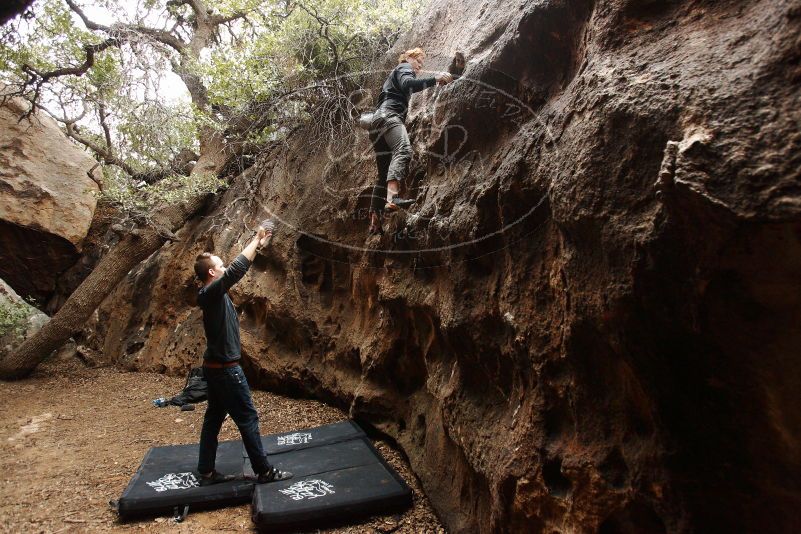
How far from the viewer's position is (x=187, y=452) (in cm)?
461

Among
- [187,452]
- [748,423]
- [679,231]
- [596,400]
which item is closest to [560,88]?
[679,231]

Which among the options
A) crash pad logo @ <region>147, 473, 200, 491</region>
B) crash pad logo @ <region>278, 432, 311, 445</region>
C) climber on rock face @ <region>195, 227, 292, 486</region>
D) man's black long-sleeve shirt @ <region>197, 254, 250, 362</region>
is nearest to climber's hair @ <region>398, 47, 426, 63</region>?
climber on rock face @ <region>195, 227, 292, 486</region>

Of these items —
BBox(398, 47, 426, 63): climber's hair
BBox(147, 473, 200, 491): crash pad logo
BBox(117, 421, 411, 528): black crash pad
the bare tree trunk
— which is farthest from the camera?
the bare tree trunk

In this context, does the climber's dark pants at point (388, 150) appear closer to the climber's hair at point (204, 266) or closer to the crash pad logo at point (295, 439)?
the climber's hair at point (204, 266)

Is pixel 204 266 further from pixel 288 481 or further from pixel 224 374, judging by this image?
pixel 288 481

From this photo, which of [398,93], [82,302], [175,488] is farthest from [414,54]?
[82,302]

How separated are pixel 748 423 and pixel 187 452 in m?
4.40

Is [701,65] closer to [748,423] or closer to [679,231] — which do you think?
A: [679,231]

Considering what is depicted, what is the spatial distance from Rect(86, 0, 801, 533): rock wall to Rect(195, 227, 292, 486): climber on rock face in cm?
135

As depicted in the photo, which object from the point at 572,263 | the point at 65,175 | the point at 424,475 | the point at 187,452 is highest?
the point at 65,175

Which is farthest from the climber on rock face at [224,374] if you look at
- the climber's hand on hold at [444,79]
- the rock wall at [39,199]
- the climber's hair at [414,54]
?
the rock wall at [39,199]

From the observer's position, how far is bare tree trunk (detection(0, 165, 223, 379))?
302 inches

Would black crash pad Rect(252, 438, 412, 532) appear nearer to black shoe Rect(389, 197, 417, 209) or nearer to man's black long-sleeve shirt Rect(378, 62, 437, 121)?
black shoe Rect(389, 197, 417, 209)

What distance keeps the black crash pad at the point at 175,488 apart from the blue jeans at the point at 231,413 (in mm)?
176
